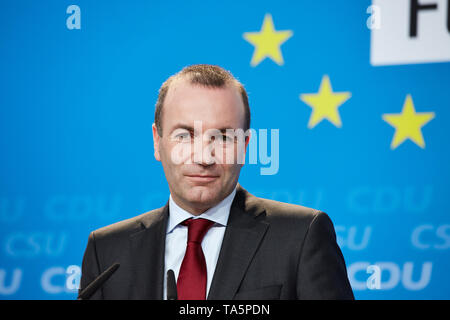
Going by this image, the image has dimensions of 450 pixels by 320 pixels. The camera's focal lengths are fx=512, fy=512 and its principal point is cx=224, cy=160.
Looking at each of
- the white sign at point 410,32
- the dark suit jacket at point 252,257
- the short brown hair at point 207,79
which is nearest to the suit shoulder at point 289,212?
the dark suit jacket at point 252,257

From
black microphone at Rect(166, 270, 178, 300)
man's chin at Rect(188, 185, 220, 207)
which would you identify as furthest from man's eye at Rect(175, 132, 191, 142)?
black microphone at Rect(166, 270, 178, 300)

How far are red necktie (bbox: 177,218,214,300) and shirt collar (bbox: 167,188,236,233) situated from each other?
31mm

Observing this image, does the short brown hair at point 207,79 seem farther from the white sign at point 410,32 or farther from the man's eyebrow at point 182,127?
the white sign at point 410,32

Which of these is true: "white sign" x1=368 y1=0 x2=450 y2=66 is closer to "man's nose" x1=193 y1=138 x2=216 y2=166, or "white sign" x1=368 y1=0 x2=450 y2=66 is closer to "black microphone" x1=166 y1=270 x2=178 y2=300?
"man's nose" x1=193 y1=138 x2=216 y2=166

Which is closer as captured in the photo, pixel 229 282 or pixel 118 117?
pixel 229 282

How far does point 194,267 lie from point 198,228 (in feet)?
0.34

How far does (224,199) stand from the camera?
134cm

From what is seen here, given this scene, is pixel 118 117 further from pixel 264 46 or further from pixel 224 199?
pixel 224 199

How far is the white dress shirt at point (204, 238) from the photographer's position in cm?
127

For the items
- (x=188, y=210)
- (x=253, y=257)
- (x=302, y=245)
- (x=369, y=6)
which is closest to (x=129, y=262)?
(x=188, y=210)

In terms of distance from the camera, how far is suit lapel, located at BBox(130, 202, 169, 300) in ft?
4.04
